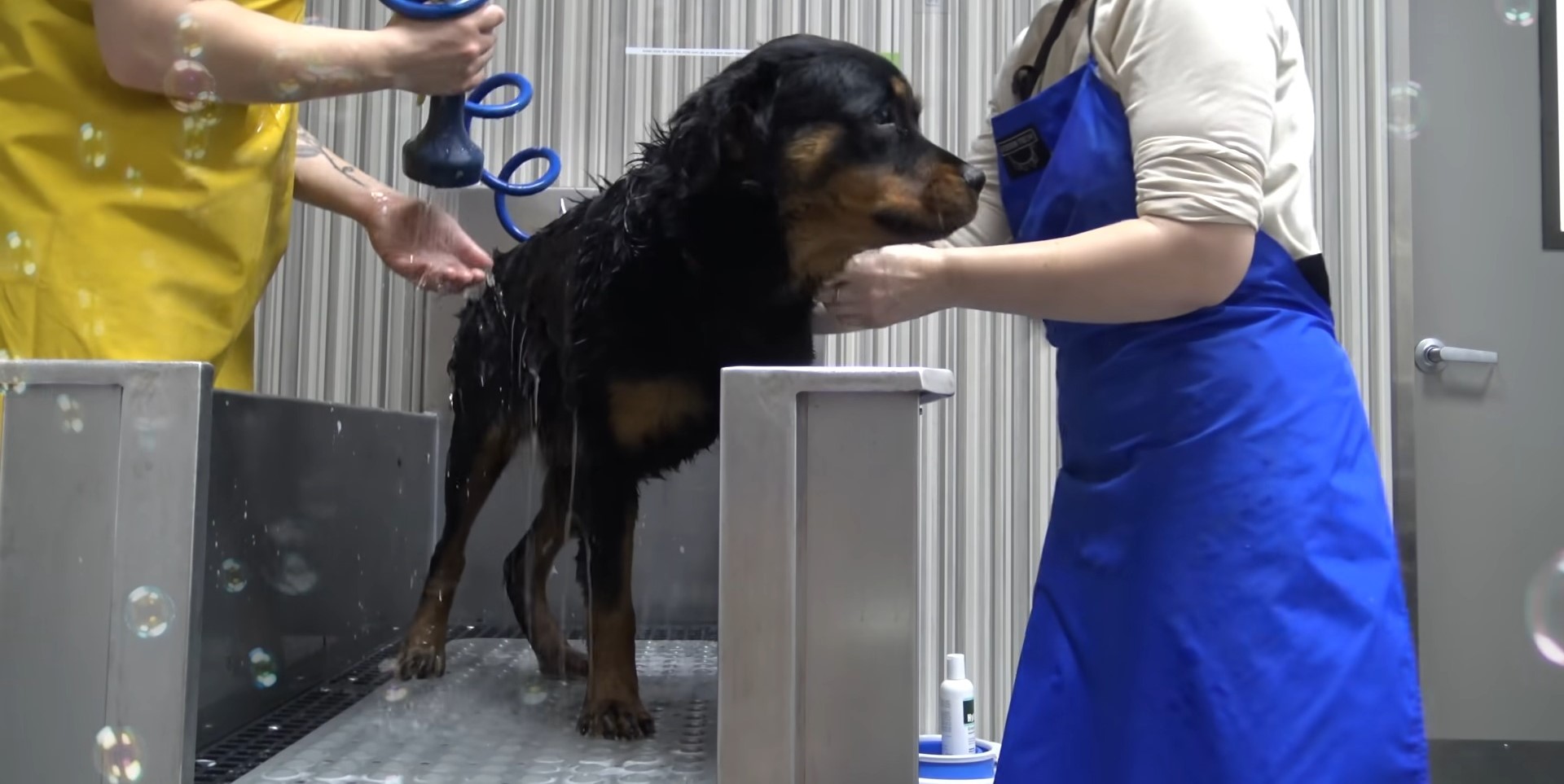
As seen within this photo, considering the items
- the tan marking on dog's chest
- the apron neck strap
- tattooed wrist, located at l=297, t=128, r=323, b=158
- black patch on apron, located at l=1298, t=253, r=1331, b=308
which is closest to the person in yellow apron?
tattooed wrist, located at l=297, t=128, r=323, b=158

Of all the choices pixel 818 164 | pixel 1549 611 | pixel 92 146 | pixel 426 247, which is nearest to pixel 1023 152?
pixel 818 164

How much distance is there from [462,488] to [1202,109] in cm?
75

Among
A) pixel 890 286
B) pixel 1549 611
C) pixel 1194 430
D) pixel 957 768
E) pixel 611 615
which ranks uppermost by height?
pixel 890 286

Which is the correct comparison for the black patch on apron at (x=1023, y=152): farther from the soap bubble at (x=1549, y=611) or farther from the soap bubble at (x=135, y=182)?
the soap bubble at (x=1549, y=611)

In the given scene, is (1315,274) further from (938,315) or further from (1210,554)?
(938,315)

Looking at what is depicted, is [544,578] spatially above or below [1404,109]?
below

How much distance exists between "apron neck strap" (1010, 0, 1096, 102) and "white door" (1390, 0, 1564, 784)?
1.07m

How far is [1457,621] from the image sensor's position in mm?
1705

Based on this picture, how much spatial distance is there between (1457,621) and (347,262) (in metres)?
1.79

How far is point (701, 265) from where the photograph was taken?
780mm

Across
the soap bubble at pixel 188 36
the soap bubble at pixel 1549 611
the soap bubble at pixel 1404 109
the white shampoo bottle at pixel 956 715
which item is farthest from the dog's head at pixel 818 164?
the soap bubble at pixel 1549 611

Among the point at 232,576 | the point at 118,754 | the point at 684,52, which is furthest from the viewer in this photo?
the point at 684,52

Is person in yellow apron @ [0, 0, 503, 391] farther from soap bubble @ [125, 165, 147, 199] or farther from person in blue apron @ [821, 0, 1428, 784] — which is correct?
person in blue apron @ [821, 0, 1428, 784]

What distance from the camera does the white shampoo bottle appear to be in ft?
4.29
